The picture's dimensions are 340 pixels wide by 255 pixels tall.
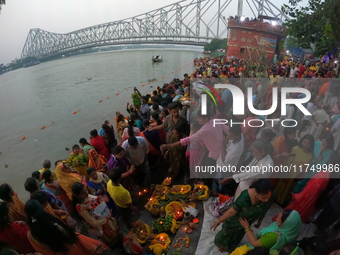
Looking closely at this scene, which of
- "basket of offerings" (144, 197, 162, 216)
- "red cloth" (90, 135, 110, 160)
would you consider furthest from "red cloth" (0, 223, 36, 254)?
"red cloth" (90, 135, 110, 160)

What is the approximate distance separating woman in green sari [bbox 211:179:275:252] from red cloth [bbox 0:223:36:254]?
182 cm

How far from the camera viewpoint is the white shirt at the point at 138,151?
10.8ft

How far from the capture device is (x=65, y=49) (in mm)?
78688

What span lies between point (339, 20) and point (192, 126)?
2.18 metres

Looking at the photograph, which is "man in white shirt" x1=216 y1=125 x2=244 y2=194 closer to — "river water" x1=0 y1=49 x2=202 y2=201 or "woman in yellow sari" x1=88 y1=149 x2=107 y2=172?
"woman in yellow sari" x1=88 y1=149 x2=107 y2=172

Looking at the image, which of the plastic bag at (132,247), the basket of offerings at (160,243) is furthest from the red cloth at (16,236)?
the basket of offerings at (160,243)

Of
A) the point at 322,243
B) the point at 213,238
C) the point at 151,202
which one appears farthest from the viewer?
the point at 151,202

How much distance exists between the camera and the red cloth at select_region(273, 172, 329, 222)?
6.68 feet

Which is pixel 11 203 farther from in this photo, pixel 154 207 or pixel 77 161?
pixel 154 207

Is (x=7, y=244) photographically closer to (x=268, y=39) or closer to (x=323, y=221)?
(x=323, y=221)

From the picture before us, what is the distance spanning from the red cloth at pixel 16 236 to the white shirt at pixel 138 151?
1548 millimetres

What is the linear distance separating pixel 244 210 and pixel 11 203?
7.53ft

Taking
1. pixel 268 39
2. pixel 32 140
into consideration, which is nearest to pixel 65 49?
pixel 268 39

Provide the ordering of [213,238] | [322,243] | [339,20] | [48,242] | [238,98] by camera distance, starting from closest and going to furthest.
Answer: [322,243]
[48,242]
[213,238]
[339,20]
[238,98]
